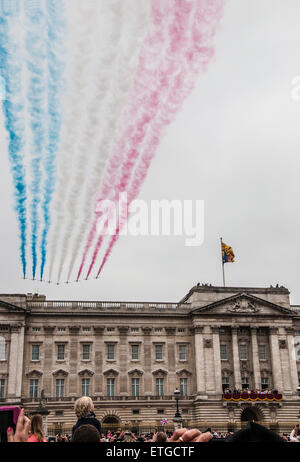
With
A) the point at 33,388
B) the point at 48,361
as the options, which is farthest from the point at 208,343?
the point at 33,388

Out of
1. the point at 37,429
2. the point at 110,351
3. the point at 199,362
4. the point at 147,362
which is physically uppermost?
the point at 110,351

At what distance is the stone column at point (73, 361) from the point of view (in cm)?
6450

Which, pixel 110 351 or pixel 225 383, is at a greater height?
pixel 110 351

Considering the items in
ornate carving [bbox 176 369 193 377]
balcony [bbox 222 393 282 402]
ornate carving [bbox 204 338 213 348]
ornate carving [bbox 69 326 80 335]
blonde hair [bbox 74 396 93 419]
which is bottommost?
balcony [bbox 222 393 282 402]

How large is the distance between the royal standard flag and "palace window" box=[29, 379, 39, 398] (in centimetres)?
2994

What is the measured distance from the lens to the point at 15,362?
63000mm

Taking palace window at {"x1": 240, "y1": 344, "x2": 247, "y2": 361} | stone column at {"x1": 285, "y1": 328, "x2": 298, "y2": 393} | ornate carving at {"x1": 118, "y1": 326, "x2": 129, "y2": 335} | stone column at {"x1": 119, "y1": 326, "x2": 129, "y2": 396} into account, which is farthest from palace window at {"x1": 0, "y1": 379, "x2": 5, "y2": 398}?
stone column at {"x1": 285, "y1": 328, "x2": 298, "y2": 393}

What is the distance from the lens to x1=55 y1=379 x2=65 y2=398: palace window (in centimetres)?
6419

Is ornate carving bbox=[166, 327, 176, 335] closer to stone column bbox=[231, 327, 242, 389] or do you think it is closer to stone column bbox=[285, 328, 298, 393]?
stone column bbox=[231, 327, 242, 389]

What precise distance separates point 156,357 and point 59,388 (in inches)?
522

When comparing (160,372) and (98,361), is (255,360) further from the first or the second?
(98,361)
